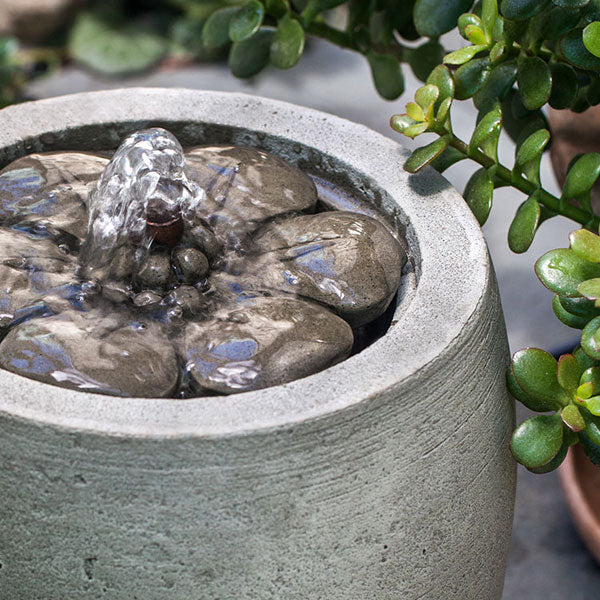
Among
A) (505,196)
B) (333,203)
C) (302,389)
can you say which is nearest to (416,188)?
(333,203)

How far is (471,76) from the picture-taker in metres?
1.37

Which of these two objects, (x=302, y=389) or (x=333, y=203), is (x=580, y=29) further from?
(x=302, y=389)

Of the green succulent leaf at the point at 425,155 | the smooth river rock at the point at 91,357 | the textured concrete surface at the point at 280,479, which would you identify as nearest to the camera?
the textured concrete surface at the point at 280,479

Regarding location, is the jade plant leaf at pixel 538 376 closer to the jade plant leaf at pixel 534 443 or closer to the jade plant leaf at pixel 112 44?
the jade plant leaf at pixel 534 443

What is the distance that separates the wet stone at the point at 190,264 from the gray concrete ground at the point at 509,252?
1038 mm

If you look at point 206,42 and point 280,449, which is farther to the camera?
point 206,42

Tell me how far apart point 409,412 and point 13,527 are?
1.41 ft

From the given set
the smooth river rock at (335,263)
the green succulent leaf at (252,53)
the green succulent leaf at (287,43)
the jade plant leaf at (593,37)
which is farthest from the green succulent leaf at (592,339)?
the green succulent leaf at (252,53)

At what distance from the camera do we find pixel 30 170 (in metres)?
1.31

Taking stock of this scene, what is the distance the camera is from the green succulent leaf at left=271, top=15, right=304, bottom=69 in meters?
1.56

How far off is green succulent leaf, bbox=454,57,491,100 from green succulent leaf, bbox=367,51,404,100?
1.09 ft

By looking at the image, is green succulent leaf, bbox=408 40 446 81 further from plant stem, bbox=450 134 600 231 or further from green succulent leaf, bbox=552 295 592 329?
green succulent leaf, bbox=552 295 592 329

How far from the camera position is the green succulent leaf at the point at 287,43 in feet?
5.12

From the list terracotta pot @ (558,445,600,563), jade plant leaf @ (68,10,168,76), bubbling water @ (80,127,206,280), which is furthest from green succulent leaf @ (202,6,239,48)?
jade plant leaf @ (68,10,168,76)
